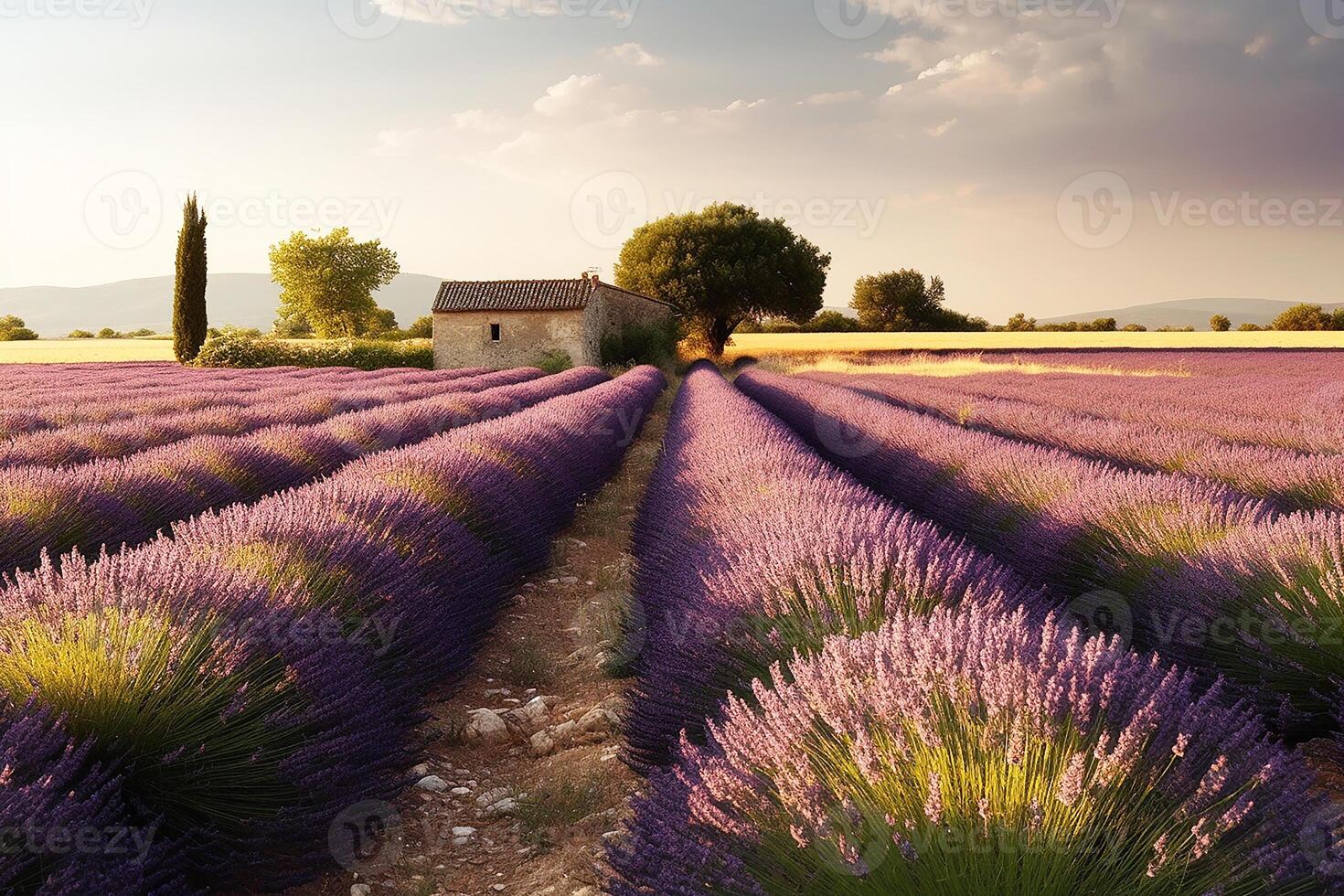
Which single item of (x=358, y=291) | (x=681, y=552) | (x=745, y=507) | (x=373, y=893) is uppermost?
(x=358, y=291)

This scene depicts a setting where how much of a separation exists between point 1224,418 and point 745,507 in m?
6.29

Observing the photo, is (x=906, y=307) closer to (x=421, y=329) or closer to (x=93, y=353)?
(x=421, y=329)

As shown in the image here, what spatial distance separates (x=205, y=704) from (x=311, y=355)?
25598 millimetres

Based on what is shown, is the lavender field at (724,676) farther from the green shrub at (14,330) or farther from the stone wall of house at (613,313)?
the green shrub at (14,330)

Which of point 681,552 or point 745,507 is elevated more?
point 745,507

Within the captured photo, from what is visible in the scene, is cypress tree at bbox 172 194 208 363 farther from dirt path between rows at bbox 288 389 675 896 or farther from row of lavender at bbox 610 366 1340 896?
row of lavender at bbox 610 366 1340 896

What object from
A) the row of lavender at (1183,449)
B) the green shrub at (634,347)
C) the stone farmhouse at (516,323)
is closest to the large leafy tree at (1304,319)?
the green shrub at (634,347)

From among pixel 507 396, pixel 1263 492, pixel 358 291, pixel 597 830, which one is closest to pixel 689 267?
pixel 358 291

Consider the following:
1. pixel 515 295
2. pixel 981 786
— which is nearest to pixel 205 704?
pixel 981 786

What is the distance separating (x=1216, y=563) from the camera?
116 inches

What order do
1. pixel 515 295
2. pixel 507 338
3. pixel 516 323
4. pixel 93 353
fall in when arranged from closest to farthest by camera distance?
pixel 516 323 < pixel 507 338 < pixel 515 295 < pixel 93 353

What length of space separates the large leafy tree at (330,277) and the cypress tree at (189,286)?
1657 centimetres

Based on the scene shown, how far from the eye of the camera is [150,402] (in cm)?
913

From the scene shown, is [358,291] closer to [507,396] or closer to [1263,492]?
[507,396]
